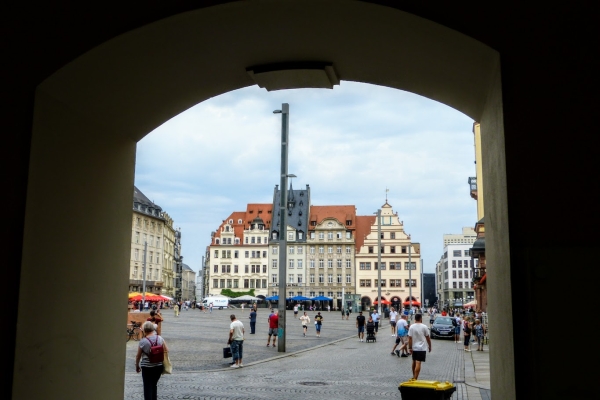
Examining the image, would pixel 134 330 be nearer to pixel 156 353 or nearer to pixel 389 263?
pixel 156 353

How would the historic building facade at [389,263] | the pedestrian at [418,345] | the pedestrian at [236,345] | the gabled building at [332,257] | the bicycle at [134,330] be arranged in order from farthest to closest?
the gabled building at [332,257] < the historic building facade at [389,263] < the bicycle at [134,330] < the pedestrian at [236,345] < the pedestrian at [418,345]

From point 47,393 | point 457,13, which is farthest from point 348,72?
point 47,393

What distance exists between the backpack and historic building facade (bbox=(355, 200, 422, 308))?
9379 cm

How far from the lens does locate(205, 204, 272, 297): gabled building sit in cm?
12262

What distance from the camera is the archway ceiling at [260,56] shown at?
173 inches

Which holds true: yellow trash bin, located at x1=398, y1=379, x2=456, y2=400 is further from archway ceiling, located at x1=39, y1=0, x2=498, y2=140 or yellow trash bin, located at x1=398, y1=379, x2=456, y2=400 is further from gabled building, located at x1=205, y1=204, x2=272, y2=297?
gabled building, located at x1=205, y1=204, x2=272, y2=297

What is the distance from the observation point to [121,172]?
6359mm

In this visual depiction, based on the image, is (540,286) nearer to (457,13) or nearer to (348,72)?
(457,13)

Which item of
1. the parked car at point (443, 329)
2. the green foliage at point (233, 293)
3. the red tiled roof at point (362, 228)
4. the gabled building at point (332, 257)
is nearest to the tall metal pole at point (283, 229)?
the parked car at point (443, 329)

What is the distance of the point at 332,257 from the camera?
380 feet

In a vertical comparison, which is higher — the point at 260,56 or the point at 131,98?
the point at 260,56

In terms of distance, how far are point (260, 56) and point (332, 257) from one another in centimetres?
11121

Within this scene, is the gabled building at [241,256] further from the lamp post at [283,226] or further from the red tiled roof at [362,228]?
the lamp post at [283,226]

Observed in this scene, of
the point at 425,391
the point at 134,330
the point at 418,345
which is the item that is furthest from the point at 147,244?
the point at 425,391
